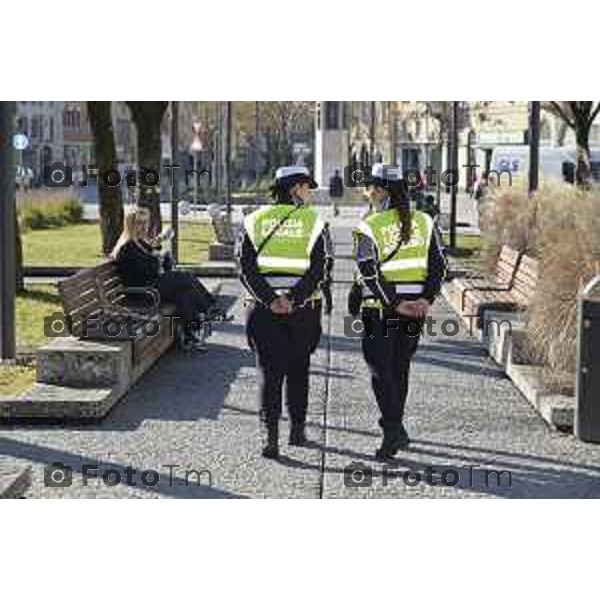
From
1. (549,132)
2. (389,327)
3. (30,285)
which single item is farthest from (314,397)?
(549,132)

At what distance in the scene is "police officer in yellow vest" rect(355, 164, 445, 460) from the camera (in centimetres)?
736

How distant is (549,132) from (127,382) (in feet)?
188

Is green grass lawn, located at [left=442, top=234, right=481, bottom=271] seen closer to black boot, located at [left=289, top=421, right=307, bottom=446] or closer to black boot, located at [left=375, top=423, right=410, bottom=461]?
black boot, located at [left=289, top=421, right=307, bottom=446]

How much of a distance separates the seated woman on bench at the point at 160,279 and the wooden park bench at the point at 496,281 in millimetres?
3708

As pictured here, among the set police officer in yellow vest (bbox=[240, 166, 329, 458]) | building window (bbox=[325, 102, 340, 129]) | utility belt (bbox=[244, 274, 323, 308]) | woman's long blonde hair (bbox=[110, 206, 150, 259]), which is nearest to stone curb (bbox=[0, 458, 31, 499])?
police officer in yellow vest (bbox=[240, 166, 329, 458])

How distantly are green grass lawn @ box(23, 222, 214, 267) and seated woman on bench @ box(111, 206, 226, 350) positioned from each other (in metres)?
9.10

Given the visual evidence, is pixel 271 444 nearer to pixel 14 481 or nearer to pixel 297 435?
pixel 297 435

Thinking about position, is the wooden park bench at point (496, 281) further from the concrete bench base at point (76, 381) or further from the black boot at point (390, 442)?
the black boot at point (390, 442)

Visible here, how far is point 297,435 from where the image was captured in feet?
25.4

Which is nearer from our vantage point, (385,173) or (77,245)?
(385,173)

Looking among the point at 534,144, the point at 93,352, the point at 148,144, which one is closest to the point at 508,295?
the point at 534,144

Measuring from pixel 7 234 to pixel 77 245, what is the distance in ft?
49.2

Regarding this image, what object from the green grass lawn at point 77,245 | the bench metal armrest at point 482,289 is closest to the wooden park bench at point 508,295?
the bench metal armrest at point 482,289

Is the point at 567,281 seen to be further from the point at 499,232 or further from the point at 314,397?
the point at 499,232
